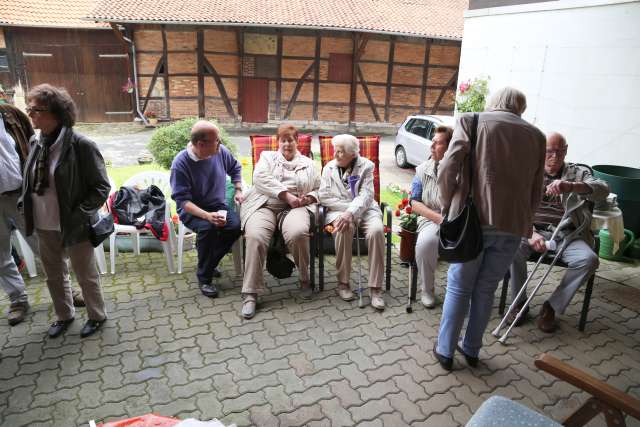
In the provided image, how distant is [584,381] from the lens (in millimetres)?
1664

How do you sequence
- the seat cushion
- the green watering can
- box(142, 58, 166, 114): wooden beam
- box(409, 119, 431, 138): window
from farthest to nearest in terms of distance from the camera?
box(142, 58, 166, 114): wooden beam → box(409, 119, 431, 138): window → the green watering can → the seat cushion

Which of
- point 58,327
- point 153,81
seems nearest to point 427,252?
point 58,327

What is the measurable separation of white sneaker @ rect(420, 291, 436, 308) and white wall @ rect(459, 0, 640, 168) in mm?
3884

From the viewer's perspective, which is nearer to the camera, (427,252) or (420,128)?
(427,252)

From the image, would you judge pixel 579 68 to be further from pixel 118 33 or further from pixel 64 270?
pixel 118 33

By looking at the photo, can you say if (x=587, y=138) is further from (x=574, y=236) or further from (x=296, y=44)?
(x=296, y=44)

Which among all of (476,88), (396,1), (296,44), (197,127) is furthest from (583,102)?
(396,1)

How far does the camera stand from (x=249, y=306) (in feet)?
11.0

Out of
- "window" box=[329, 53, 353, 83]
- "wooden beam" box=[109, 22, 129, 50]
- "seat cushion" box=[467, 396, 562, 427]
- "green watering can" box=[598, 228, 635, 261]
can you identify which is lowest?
"green watering can" box=[598, 228, 635, 261]

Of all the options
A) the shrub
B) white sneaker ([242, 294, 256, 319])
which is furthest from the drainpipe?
white sneaker ([242, 294, 256, 319])

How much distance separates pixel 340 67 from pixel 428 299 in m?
12.4

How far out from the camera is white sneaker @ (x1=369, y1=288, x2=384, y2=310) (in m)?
3.47

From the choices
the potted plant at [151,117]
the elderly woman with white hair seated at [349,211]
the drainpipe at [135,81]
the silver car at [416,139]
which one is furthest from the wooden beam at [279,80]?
the elderly woman with white hair seated at [349,211]

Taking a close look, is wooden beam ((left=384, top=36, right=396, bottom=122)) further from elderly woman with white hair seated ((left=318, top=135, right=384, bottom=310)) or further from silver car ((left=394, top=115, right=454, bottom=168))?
elderly woman with white hair seated ((left=318, top=135, right=384, bottom=310))
